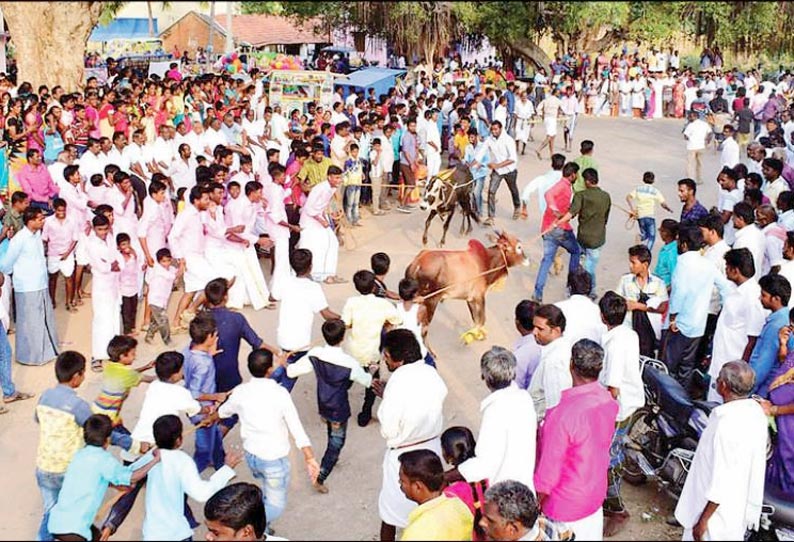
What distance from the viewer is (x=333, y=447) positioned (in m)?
5.46

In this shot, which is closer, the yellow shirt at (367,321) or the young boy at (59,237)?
the yellow shirt at (367,321)

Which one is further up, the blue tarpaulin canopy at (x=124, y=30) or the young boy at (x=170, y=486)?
the blue tarpaulin canopy at (x=124, y=30)

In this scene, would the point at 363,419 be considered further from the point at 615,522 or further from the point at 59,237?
the point at 59,237

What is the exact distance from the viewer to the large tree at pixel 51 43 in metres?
13.2

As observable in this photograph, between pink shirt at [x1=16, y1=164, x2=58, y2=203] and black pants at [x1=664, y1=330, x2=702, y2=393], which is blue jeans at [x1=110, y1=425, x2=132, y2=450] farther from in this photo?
pink shirt at [x1=16, y1=164, x2=58, y2=203]

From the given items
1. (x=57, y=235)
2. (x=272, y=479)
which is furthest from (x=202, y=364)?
(x=57, y=235)

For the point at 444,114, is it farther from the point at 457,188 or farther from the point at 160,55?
the point at 160,55

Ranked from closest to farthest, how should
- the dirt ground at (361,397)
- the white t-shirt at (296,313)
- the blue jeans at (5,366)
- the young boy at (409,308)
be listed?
1. the dirt ground at (361,397)
2. the white t-shirt at (296,313)
3. the young boy at (409,308)
4. the blue jeans at (5,366)

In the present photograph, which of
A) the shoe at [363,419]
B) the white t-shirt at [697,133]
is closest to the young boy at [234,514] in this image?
the shoe at [363,419]

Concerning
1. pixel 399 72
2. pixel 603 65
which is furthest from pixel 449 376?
pixel 603 65

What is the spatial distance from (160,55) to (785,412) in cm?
2534

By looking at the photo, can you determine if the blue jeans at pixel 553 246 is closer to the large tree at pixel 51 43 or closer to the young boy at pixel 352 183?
the young boy at pixel 352 183

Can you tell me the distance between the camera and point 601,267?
34.3 feet

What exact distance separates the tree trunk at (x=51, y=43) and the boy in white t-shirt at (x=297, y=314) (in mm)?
9033
